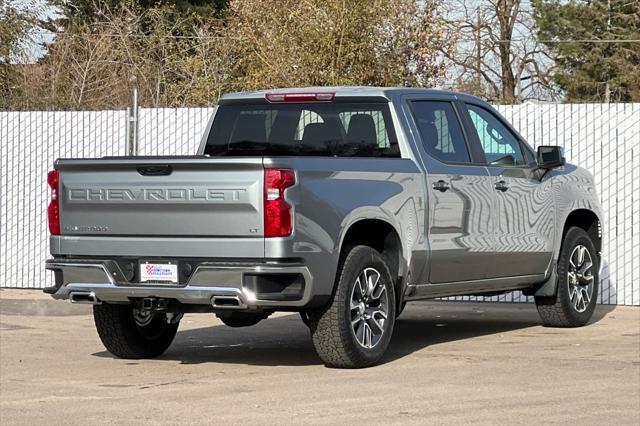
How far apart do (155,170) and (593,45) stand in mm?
41438

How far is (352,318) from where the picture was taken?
10.4m

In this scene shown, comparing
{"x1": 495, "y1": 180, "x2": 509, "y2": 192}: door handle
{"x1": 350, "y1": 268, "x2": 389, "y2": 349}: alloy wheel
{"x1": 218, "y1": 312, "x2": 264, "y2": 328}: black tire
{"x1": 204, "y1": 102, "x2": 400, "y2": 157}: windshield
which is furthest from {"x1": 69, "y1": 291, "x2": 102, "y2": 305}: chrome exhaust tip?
{"x1": 495, "y1": 180, "x2": 509, "y2": 192}: door handle

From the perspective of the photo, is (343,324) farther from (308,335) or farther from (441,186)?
(308,335)

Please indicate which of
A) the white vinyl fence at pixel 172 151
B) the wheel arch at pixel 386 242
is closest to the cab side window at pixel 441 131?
the wheel arch at pixel 386 242

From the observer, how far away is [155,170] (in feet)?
33.2

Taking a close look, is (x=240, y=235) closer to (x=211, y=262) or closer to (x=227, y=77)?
(x=211, y=262)

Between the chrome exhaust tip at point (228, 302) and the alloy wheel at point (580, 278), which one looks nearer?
the chrome exhaust tip at point (228, 302)

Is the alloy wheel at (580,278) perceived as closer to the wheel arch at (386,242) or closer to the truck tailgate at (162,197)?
the wheel arch at (386,242)

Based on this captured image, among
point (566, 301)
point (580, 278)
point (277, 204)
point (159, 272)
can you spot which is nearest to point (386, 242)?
point (277, 204)

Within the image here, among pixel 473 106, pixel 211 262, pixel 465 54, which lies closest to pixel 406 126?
pixel 473 106

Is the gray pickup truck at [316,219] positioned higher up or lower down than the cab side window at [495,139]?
lower down

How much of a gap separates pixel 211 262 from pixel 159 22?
3272 centimetres

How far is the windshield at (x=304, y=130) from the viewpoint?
36.9ft

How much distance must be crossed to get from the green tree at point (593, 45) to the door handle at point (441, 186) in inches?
1422
